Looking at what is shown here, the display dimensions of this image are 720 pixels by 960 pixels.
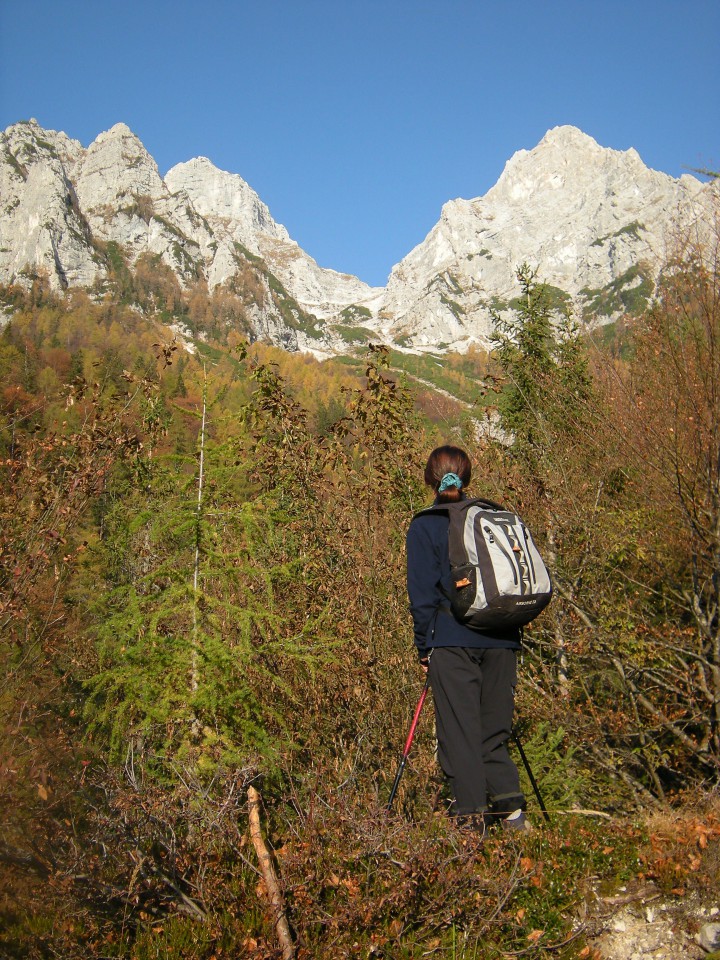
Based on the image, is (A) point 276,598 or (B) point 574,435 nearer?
(A) point 276,598

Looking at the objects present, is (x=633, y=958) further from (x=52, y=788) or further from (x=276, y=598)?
(x=52, y=788)

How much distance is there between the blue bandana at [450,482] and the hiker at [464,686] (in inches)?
9.5

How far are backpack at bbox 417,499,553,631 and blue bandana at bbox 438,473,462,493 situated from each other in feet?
0.87

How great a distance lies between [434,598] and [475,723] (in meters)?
0.66

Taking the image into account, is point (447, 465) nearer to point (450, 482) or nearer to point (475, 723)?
point (450, 482)

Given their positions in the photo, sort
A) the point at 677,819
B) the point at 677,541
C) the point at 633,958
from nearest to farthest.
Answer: the point at 633,958 < the point at 677,819 < the point at 677,541

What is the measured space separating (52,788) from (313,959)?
404cm

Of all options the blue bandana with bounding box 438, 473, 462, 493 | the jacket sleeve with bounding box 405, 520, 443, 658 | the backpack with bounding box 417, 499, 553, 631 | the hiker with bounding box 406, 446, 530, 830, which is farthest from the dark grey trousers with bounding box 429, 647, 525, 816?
the blue bandana with bounding box 438, 473, 462, 493

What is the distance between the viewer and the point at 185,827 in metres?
3.14

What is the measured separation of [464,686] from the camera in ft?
10.7

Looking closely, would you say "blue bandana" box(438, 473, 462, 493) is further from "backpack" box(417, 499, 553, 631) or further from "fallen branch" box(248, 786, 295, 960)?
"fallen branch" box(248, 786, 295, 960)

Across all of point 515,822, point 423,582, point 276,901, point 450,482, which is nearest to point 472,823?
point 515,822

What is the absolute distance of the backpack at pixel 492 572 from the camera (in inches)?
125

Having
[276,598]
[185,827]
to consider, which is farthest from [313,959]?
[276,598]
